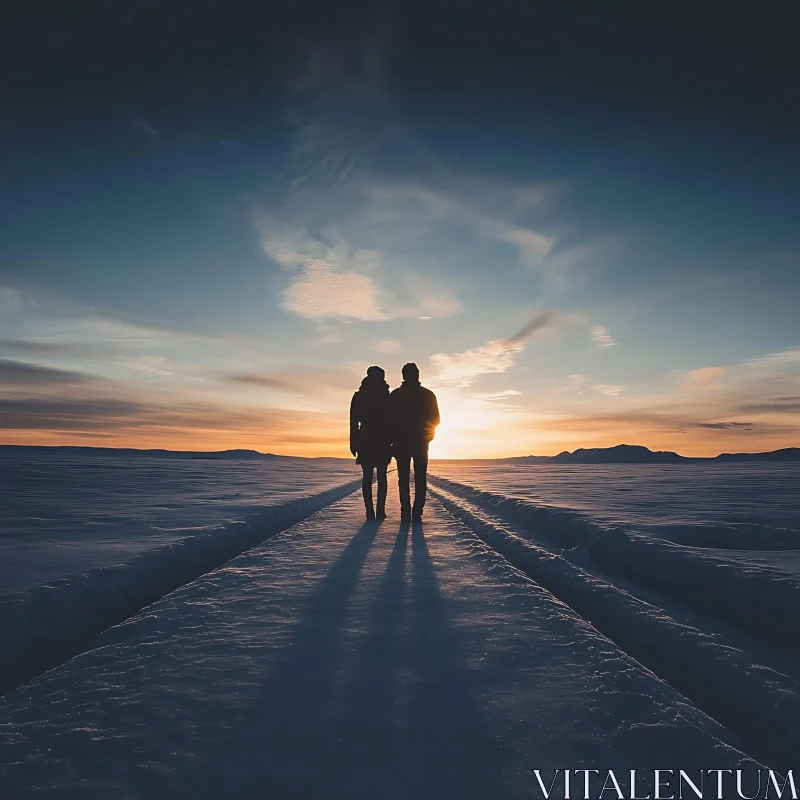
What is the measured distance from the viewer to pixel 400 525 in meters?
7.28

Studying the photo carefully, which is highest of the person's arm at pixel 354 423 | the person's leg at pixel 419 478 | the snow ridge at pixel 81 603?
the person's arm at pixel 354 423

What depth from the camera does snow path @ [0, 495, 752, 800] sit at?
149cm

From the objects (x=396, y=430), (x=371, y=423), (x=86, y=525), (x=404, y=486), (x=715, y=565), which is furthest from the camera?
(x=371, y=423)

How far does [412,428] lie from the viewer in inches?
290

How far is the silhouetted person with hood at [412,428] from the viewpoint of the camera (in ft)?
24.2

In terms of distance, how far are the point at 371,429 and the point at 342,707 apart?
6.03 meters

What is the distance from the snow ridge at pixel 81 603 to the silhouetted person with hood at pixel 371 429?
3.24m

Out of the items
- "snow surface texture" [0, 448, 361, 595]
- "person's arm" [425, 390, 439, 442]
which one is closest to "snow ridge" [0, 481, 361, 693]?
"snow surface texture" [0, 448, 361, 595]

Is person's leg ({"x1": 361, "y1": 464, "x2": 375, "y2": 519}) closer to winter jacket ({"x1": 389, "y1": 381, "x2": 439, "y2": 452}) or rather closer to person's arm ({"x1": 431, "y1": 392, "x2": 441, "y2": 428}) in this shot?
winter jacket ({"x1": 389, "y1": 381, "x2": 439, "y2": 452})

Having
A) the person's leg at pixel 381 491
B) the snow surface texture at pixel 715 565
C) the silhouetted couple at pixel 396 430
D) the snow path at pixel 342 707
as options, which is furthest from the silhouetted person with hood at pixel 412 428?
the snow path at pixel 342 707

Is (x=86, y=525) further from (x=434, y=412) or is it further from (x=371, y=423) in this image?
(x=434, y=412)

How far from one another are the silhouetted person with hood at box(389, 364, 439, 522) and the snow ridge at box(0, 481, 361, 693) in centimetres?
321

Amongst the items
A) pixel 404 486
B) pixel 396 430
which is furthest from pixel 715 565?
pixel 396 430

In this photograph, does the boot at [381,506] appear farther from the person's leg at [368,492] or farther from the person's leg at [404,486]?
the person's leg at [404,486]
